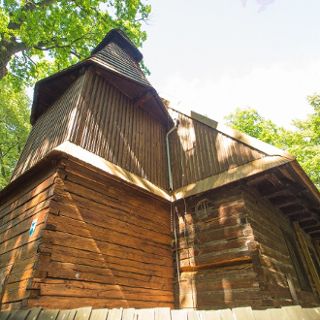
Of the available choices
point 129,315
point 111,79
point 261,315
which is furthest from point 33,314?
point 111,79

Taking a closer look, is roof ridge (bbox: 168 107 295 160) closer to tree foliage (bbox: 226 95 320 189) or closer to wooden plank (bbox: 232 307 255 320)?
wooden plank (bbox: 232 307 255 320)

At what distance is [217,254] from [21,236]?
4.47m

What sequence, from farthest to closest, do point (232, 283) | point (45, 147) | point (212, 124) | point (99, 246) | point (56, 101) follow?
point (56, 101)
point (212, 124)
point (45, 147)
point (232, 283)
point (99, 246)

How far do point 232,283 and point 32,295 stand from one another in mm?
4068

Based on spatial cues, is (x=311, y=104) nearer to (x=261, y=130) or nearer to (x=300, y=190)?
(x=261, y=130)

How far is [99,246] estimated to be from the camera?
5195 mm

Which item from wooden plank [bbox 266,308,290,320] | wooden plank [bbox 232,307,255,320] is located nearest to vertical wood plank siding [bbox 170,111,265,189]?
wooden plank [bbox 266,308,290,320]

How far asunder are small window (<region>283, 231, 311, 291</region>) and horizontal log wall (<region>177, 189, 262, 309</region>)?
10.6 ft

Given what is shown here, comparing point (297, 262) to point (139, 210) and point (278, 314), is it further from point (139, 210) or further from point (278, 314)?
point (278, 314)

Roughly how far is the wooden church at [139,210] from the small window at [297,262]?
0.19ft

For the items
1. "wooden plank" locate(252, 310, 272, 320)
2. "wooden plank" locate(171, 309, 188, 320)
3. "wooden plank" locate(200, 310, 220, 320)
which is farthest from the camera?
"wooden plank" locate(171, 309, 188, 320)

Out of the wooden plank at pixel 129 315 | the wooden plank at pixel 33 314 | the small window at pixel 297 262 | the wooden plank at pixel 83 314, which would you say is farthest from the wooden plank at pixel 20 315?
the small window at pixel 297 262

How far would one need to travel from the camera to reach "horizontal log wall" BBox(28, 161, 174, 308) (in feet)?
14.2

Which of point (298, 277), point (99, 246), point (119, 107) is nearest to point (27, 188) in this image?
point (99, 246)
